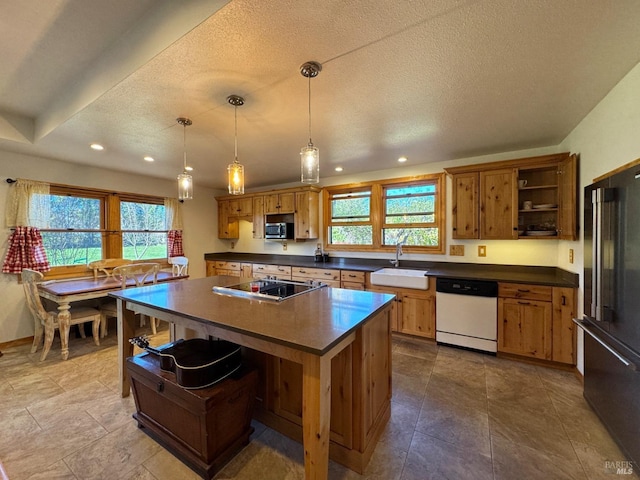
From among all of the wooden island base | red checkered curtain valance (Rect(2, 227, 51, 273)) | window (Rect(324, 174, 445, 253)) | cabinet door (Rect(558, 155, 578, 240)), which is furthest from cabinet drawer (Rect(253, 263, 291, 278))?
cabinet door (Rect(558, 155, 578, 240))

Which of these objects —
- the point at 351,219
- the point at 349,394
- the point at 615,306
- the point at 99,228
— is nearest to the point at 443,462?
the point at 349,394

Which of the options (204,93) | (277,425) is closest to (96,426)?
(277,425)

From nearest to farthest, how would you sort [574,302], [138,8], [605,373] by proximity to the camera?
[138,8] < [605,373] < [574,302]

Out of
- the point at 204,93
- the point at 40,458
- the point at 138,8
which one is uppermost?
the point at 138,8

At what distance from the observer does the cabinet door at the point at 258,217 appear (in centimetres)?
497

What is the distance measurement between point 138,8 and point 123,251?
3802 millimetres

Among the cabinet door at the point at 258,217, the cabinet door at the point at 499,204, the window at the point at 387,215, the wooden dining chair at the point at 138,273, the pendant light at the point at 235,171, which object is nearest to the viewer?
the pendant light at the point at 235,171

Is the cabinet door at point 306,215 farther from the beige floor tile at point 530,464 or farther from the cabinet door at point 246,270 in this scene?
the beige floor tile at point 530,464

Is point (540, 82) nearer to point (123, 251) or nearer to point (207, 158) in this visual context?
point (207, 158)

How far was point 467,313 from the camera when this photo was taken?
9.71 ft

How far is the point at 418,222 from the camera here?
384 centimetres

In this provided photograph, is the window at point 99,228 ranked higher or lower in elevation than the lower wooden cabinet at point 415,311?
higher

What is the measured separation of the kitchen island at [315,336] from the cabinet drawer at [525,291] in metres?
1.66

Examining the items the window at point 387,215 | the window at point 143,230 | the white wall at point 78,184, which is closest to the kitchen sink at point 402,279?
the window at point 387,215
